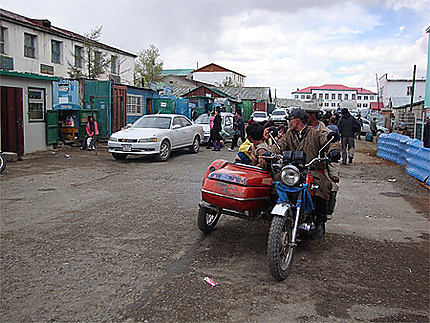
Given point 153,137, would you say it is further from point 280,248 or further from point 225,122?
point 280,248

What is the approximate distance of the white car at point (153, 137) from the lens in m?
13.9

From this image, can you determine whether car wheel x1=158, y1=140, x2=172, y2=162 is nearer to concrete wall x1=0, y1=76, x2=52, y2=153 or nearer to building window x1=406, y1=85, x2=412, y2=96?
concrete wall x1=0, y1=76, x2=52, y2=153

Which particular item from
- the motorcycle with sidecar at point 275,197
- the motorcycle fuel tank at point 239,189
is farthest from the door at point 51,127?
the motorcycle fuel tank at point 239,189

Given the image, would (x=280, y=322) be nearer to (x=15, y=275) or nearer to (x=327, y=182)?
(x=327, y=182)

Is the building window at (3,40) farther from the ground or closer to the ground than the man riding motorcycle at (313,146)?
farther from the ground

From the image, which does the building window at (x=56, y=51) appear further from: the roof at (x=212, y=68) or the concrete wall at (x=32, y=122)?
the roof at (x=212, y=68)

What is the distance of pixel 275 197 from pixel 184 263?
4.66 feet

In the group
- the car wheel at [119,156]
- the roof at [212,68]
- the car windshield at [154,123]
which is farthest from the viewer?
the roof at [212,68]

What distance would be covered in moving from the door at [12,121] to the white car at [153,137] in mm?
3161

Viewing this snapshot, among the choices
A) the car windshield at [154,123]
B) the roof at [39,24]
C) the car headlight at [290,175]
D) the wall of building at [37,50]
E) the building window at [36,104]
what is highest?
the roof at [39,24]

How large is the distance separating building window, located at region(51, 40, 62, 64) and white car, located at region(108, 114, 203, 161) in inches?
750

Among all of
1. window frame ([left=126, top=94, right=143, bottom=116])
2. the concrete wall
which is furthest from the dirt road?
window frame ([left=126, top=94, right=143, bottom=116])

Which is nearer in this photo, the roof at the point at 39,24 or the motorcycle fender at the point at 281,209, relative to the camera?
the motorcycle fender at the point at 281,209

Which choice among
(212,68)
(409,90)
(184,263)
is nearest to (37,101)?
(184,263)
